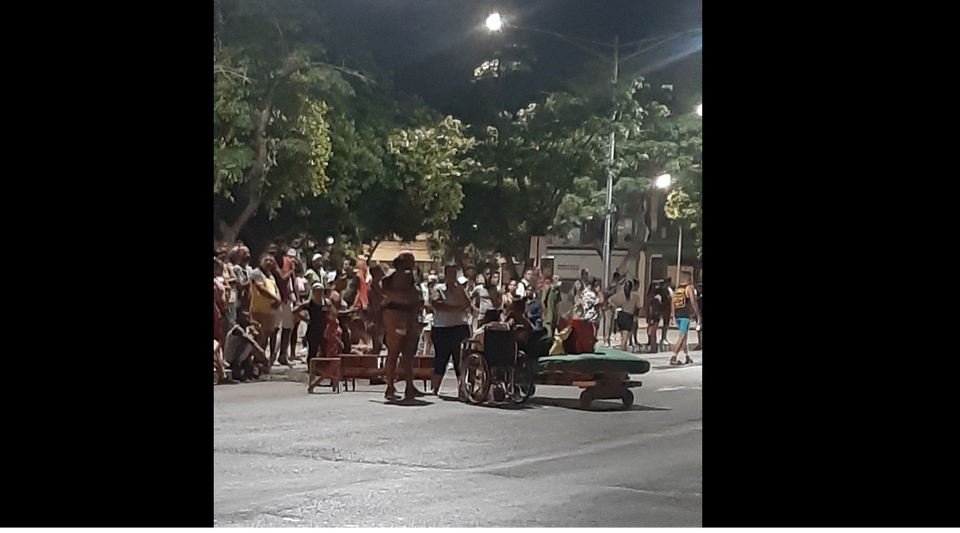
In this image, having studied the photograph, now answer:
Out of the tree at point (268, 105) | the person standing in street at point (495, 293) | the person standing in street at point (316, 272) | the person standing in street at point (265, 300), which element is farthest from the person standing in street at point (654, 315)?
the person standing in street at point (265, 300)

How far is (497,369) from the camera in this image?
472 cm

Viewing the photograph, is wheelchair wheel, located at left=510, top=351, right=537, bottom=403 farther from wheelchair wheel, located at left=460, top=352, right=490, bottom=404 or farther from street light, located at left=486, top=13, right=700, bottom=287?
street light, located at left=486, top=13, right=700, bottom=287

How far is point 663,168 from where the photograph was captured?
4707mm

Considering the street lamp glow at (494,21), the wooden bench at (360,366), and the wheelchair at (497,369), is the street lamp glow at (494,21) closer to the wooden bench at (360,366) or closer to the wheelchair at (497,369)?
the wheelchair at (497,369)

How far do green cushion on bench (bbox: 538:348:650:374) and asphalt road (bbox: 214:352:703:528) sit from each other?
0.10 metres

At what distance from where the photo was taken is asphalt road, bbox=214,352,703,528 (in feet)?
13.4

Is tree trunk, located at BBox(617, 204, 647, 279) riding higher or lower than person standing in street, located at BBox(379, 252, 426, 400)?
higher

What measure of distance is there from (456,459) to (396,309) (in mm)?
813

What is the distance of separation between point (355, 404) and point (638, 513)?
1.41 metres

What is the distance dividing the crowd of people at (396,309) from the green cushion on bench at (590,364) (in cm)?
8

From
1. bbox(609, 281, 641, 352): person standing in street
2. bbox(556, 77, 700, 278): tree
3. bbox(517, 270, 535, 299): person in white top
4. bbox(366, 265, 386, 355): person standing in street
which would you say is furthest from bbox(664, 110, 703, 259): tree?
bbox(366, 265, 386, 355): person standing in street

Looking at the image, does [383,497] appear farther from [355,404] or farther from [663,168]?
[663,168]

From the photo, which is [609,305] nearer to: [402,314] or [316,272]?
[402,314]

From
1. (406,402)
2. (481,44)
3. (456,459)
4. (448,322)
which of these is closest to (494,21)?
(481,44)
